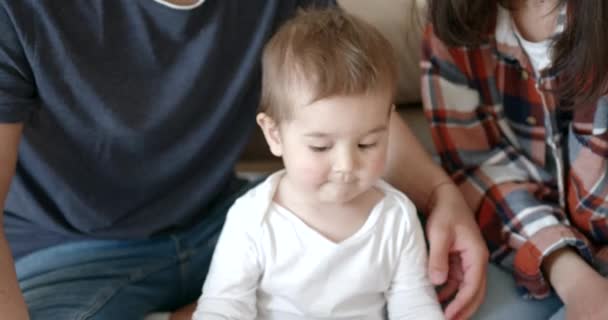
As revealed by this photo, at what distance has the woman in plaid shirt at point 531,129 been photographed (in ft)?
3.22

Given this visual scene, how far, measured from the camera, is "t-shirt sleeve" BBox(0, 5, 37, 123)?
2.79 feet

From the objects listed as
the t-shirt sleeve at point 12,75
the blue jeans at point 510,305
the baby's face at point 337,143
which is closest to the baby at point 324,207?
the baby's face at point 337,143

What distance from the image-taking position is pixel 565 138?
1099mm

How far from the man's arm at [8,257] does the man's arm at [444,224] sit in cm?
54

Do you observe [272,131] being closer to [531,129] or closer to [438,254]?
[438,254]

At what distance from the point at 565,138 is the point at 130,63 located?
691 millimetres

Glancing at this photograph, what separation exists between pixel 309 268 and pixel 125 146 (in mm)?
Result: 325

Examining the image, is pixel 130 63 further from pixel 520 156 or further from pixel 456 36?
pixel 520 156

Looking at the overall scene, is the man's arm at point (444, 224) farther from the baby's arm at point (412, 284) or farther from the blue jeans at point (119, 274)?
the blue jeans at point (119, 274)

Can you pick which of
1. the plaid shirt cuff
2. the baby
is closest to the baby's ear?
→ the baby

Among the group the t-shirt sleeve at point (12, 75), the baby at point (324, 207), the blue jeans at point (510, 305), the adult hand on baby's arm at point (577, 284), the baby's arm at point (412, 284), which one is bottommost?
the blue jeans at point (510, 305)

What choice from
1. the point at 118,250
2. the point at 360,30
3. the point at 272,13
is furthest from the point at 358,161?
the point at 118,250

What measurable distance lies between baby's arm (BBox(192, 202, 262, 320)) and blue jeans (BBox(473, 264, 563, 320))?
1.14ft

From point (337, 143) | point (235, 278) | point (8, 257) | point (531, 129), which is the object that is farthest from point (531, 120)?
point (8, 257)
